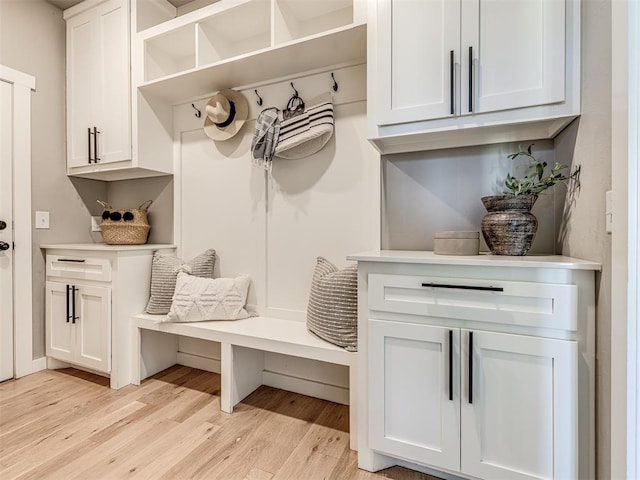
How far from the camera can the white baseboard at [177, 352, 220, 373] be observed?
2381 mm

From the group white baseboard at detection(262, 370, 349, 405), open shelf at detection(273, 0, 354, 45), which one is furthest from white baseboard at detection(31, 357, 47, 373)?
open shelf at detection(273, 0, 354, 45)

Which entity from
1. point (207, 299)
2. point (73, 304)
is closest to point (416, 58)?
point (207, 299)

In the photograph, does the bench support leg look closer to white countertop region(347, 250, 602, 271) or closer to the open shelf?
white countertop region(347, 250, 602, 271)

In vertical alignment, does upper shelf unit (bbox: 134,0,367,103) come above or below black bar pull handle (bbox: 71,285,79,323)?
above

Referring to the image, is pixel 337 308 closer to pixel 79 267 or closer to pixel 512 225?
pixel 512 225

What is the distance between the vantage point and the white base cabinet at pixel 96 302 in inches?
83.7

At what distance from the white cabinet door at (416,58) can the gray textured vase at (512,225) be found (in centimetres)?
44

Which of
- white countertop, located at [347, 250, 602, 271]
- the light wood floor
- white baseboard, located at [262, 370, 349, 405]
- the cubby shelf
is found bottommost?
the light wood floor

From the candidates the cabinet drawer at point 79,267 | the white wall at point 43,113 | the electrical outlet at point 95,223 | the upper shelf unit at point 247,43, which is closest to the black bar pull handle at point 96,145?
the white wall at point 43,113

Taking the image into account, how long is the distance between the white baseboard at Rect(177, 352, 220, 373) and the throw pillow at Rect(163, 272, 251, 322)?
20.0 inches

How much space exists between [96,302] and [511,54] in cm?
258

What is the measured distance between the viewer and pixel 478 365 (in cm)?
122

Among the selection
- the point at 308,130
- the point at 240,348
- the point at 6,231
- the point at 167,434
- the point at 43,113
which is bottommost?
the point at 167,434

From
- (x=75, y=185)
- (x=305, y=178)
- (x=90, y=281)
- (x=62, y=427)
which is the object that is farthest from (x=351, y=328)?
(x=75, y=185)
